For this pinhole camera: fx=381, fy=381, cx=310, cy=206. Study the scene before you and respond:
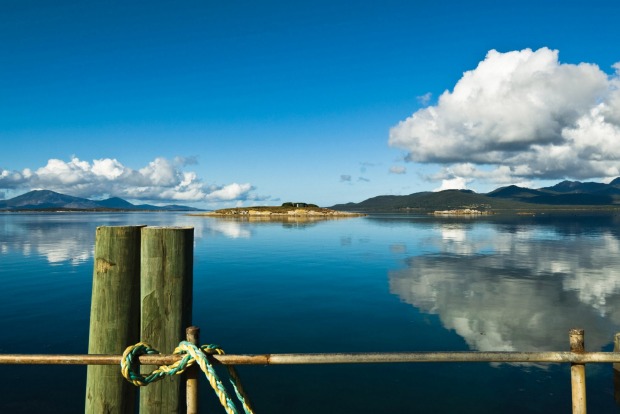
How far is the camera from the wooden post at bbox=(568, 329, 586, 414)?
4.61 meters

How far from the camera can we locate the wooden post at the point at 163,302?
16.1 feet

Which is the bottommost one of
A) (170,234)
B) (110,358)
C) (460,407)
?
(460,407)

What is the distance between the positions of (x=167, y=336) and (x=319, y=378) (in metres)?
8.10

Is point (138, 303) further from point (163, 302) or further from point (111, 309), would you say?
point (163, 302)

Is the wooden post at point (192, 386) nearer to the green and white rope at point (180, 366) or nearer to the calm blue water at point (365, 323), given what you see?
the green and white rope at point (180, 366)

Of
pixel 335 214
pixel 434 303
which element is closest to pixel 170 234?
pixel 434 303

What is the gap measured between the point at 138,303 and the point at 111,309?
0.33 m

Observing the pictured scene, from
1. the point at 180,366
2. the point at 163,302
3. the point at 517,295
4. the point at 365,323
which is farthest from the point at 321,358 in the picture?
the point at 517,295

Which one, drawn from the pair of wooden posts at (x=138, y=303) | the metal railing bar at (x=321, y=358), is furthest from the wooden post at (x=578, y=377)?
the pair of wooden posts at (x=138, y=303)

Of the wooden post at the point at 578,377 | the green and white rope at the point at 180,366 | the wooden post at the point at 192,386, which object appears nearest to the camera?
the green and white rope at the point at 180,366

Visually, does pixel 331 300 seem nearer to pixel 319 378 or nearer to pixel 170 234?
pixel 319 378

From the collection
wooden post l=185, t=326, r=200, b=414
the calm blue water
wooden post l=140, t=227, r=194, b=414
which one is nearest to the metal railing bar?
wooden post l=185, t=326, r=200, b=414

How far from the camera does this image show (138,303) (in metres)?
5.18

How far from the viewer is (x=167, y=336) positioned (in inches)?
194
